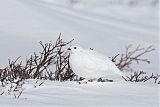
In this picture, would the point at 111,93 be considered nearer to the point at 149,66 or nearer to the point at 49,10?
the point at 149,66

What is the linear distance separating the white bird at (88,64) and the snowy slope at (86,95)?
0.33ft

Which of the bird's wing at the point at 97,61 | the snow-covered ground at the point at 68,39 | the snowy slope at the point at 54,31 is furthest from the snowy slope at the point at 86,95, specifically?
the snowy slope at the point at 54,31

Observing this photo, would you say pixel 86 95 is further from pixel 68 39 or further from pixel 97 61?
pixel 68 39

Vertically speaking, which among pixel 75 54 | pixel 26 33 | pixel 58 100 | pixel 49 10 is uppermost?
pixel 49 10

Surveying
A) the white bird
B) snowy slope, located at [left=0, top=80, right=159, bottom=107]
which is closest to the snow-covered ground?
snowy slope, located at [left=0, top=80, right=159, bottom=107]

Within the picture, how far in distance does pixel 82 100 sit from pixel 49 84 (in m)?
0.61

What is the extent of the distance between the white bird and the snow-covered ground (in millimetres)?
100

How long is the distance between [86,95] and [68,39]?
503 centimetres

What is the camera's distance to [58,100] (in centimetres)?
319

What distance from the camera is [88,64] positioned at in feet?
12.5

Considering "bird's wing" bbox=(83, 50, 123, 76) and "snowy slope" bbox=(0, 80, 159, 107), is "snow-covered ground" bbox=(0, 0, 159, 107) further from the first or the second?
→ "bird's wing" bbox=(83, 50, 123, 76)

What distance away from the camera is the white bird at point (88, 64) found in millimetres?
3809

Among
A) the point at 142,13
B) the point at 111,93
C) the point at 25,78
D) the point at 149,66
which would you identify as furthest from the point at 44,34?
the point at 142,13

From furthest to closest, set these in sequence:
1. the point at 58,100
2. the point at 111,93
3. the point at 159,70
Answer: the point at 159,70
the point at 111,93
the point at 58,100
